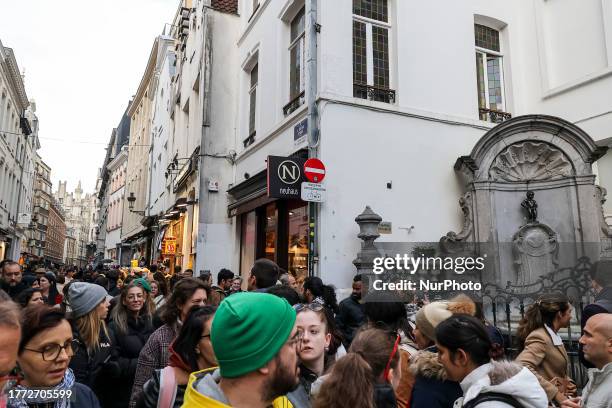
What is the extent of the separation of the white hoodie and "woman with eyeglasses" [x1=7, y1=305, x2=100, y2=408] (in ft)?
6.89

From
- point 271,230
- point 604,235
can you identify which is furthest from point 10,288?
point 604,235

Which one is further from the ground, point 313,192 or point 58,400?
point 313,192

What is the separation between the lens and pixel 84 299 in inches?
150

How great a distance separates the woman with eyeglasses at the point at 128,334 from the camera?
3.82 meters

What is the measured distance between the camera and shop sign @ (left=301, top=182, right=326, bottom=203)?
910 cm

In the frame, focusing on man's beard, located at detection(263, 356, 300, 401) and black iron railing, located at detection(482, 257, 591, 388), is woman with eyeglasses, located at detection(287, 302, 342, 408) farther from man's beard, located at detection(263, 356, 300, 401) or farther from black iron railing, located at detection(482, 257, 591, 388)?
black iron railing, located at detection(482, 257, 591, 388)

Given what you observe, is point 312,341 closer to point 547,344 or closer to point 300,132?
point 547,344

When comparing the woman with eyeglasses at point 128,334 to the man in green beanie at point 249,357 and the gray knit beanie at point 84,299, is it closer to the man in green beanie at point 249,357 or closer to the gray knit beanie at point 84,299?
the gray knit beanie at point 84,299

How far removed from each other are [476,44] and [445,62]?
1.94m

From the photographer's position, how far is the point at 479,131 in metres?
12.2

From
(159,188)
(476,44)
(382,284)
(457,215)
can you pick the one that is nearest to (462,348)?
(382,284)

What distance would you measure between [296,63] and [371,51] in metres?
2.25

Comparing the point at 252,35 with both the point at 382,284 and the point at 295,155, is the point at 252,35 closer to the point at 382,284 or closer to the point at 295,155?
the point at 295,155

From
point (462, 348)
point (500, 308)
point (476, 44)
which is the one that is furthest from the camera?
point (476, 44)
